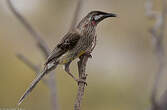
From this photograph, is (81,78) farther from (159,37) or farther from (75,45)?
(159,37)

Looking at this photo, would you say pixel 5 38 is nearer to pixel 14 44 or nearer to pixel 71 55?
pixel 14 44

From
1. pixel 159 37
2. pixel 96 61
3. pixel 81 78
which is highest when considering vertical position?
pixel 96 61

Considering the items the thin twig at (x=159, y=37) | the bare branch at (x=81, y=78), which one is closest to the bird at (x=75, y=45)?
the bare branch at (x=81, y=78)

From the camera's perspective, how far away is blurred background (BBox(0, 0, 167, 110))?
11.2 m

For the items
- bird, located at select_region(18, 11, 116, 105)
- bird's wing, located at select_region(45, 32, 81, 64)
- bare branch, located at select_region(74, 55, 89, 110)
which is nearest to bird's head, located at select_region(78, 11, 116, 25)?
bird, located at select_region(18, 11, 116, 105)

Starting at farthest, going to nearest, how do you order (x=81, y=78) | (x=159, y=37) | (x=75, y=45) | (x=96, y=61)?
(x=96, y=61) → (x=159, y=37) → (x=75, y=45) → (x=81, y=78)

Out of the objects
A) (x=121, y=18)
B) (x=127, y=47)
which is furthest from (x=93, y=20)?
(x=121, y=18)

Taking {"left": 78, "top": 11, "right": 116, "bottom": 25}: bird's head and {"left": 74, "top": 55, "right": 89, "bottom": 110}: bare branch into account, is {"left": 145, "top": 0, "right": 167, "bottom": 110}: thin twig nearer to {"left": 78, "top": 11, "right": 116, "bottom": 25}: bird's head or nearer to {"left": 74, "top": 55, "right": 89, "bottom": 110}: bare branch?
{"left": 78, "top": 11, "right": 116, "bottom": 25}: bird's head

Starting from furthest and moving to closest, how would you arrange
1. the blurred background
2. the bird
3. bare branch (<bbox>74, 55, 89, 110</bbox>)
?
the blurred background → the bird → bare branch (<bbox>74, 55, 89, 110</bbox>)

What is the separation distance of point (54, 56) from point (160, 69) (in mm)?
1715

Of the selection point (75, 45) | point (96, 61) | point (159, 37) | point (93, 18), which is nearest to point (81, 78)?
point (75, 45)

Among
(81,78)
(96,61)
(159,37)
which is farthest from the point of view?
(96,61)

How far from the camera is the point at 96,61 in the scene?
42.8ft

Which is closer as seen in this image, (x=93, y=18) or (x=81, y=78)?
(x=81, y=78)
